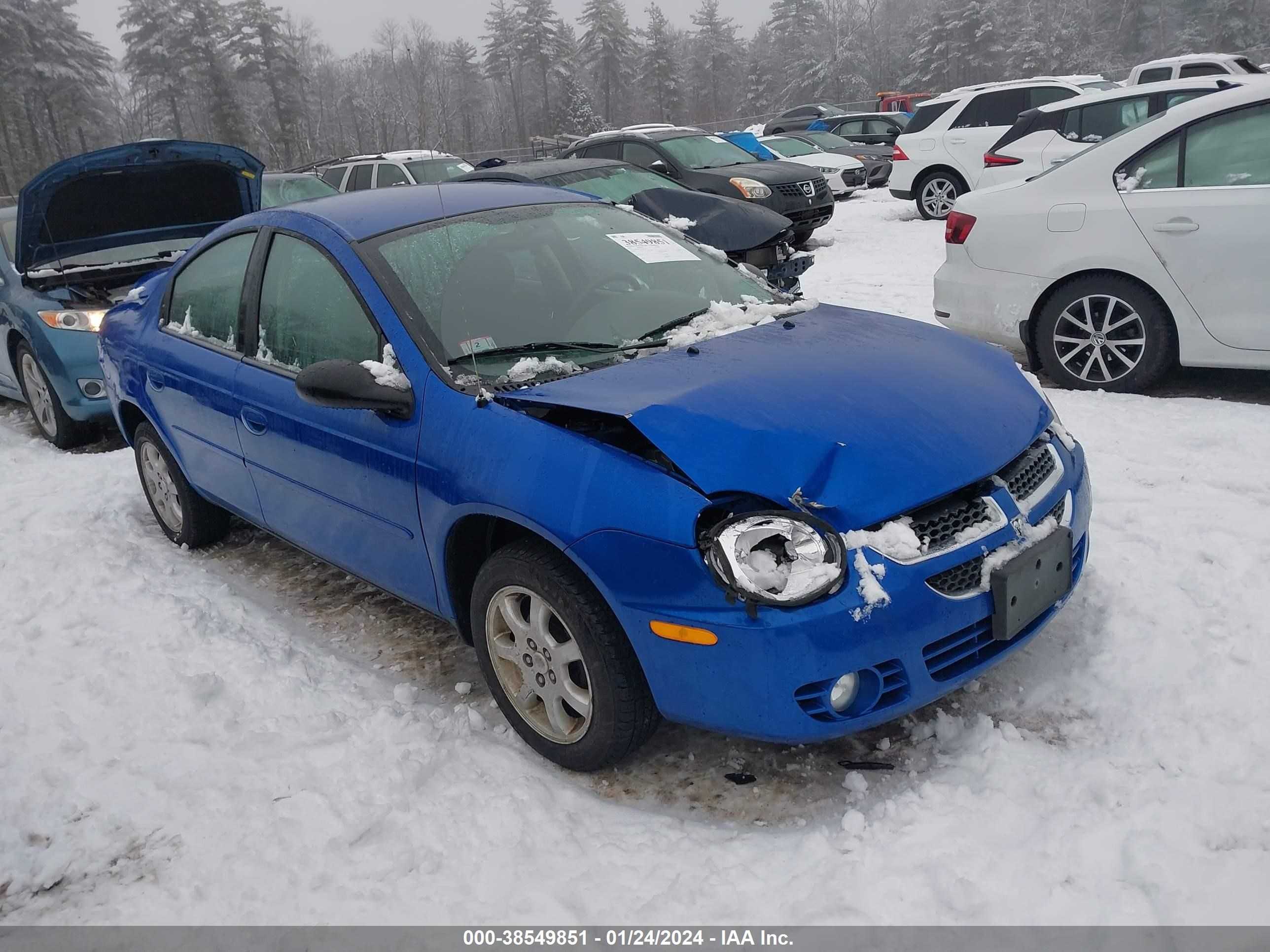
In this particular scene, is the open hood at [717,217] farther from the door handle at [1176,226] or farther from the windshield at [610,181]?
the door handle at [1176,226]

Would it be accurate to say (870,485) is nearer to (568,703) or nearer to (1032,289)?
→ (568,703)

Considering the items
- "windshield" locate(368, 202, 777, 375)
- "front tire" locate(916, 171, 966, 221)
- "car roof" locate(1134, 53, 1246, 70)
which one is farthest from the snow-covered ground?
"car roof" locate(1134, 53, 1246, 70)

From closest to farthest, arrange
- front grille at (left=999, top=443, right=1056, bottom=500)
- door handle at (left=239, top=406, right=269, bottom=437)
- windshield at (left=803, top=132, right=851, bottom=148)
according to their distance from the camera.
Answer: front grille at (left=999, top=443, right=1056, bottom=500)
door handle at (left=239, top=406, right=269, bottom=437)
windshield at (left=803, top=132, right=851, bottom=148)

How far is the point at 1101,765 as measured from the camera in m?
2.56

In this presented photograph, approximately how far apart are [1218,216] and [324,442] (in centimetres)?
458

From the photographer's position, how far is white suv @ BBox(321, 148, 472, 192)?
48.7 ft

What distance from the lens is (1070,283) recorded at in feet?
18.0

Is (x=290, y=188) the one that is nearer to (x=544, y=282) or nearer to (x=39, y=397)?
Result: (x=39, y=397)

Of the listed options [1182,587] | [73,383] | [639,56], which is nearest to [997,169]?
[1182,587]

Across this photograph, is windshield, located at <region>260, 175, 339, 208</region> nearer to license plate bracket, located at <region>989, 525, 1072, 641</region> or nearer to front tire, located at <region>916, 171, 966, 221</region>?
front tire, located at <region>916, 171, 966, 221</region>

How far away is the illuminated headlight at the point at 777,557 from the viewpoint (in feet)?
7.61

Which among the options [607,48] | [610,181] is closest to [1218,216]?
[610,181]

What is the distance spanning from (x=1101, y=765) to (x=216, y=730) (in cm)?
268

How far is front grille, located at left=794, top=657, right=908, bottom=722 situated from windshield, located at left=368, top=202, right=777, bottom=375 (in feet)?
4.22
